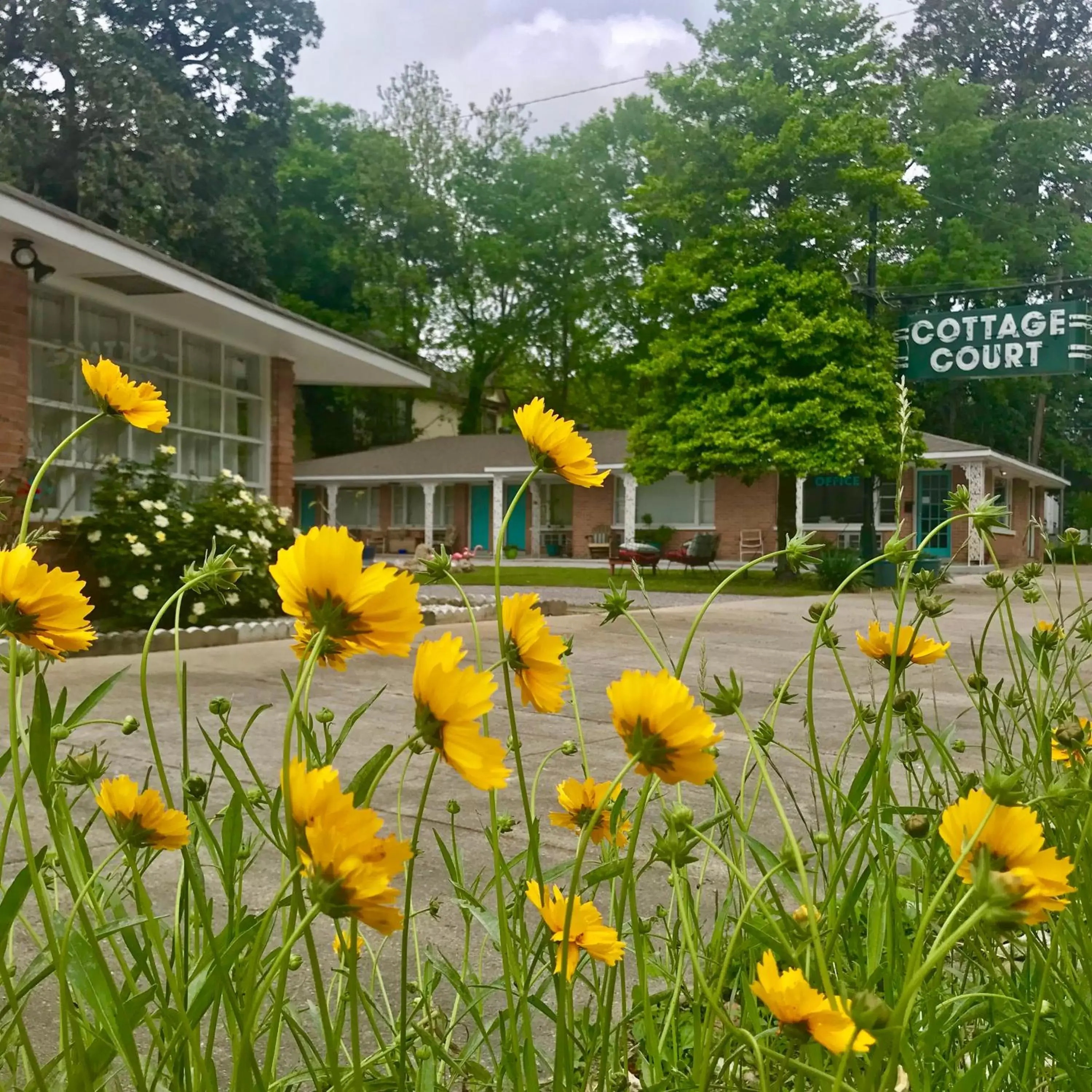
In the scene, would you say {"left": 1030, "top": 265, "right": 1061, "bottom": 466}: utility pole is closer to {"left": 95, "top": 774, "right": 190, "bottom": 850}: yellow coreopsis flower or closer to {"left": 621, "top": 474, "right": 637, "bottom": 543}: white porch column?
{"left": 621, "top": 474, "right": 637, "bottom": 543}: white porch column

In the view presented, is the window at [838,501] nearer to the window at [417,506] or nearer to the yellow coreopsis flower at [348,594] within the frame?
the window at [417,506]

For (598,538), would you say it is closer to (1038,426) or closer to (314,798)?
(1038,426)

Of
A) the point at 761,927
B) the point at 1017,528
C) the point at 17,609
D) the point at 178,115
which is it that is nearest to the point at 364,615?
the point at 17,609

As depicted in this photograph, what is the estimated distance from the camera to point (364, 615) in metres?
0.58

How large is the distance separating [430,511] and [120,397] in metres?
28.1

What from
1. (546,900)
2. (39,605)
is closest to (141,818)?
(39,605)

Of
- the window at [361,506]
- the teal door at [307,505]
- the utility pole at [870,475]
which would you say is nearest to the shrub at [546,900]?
the utility pole at [870,475]

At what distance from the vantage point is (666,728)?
59 centimetres

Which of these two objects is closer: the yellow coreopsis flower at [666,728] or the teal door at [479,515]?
the yellow coreopsis flower at [666,728]

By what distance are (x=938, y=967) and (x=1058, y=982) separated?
38cm

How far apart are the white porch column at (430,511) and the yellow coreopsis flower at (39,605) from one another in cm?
2753

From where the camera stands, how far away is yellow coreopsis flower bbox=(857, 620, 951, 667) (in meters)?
1.06

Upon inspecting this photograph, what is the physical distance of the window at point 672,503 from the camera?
91.6ft

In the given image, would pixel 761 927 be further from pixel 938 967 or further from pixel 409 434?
pixel 409 434
